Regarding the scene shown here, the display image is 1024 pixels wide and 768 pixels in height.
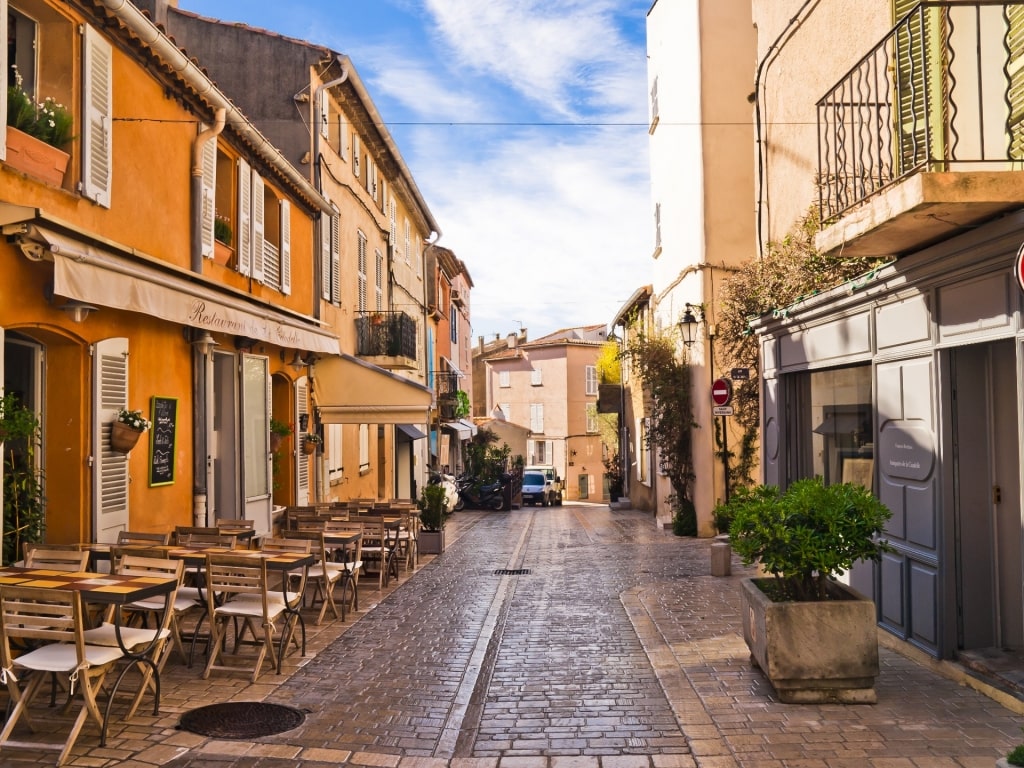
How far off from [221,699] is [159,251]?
558 cm

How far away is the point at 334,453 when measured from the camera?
60.9ft

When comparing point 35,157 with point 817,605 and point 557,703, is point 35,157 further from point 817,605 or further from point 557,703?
point 817,605

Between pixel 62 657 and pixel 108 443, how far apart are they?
3.66 meters

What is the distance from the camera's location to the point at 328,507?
14570 mm

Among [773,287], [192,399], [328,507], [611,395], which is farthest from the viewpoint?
[611,395]

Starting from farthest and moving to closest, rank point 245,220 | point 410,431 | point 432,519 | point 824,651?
point 410,431
point 432,519
point 245,220
point 824,651

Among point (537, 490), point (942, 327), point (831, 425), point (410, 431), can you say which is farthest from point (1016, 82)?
point (537, 490)

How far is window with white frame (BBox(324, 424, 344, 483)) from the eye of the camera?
1784cm

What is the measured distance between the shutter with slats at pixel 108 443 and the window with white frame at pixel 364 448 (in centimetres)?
1203

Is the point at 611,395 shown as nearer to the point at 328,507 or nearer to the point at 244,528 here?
the point at 328,507

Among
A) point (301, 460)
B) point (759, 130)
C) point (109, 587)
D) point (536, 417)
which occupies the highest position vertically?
point (759, 130)

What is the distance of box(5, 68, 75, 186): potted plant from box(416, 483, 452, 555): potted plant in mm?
9185

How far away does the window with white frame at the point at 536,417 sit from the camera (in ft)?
190

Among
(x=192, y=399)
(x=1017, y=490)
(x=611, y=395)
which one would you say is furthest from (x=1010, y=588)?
(x=611, y=395)
